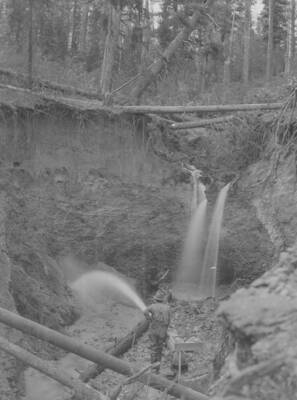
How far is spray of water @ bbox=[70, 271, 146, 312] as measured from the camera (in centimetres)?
1196

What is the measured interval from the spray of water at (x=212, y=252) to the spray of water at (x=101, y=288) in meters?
1.92

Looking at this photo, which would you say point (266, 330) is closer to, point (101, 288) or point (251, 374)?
point (251, 374)

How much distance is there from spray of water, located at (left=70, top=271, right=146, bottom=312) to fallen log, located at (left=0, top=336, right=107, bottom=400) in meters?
6.97

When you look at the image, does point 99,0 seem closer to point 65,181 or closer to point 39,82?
point 39,82

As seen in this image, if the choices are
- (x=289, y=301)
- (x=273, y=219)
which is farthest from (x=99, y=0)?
(x=289, y=301)

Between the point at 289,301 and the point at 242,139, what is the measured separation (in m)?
9.31

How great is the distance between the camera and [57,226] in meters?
12.1

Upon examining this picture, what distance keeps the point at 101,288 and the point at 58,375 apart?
7.99 meters

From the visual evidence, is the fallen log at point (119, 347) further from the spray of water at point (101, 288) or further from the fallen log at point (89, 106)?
the fallen log at point (89, 106)

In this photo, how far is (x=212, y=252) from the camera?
522 inches

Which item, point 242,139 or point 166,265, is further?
point 166,265

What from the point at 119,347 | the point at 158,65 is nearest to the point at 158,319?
the point at 119,347

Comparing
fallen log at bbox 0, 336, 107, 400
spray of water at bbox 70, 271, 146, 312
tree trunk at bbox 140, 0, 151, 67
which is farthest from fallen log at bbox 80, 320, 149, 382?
tree trunk at bbox 140, 0, 151, 67

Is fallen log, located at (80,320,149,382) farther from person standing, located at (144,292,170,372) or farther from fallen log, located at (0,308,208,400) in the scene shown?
fallen log, located at (0,308,208,400)
